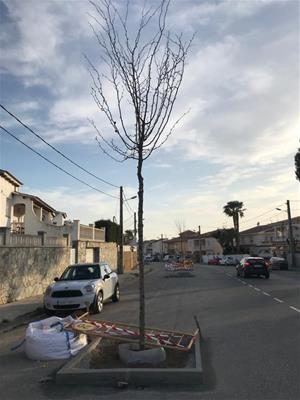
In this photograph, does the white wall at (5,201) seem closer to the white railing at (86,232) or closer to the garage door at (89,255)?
the white railing at (86,232)

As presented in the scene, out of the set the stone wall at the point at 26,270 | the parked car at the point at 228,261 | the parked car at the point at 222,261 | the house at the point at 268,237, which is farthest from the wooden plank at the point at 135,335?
the house at the point at 268,237

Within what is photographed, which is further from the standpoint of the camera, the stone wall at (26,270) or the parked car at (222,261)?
the parked car at (222,261)

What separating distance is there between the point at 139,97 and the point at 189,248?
131 m

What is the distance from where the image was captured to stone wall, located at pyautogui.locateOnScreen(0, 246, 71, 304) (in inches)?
674

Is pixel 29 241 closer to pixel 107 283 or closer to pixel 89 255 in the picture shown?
pixel 107 283

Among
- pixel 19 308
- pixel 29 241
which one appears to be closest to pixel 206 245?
pixel 29 241

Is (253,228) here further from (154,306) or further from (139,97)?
(139,97)

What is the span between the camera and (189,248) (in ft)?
452

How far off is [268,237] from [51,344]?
10360 centimetres

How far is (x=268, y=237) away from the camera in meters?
108

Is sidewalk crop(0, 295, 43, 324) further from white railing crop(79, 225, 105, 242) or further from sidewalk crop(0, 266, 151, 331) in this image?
white railing crop(79, 225, 105, 242)

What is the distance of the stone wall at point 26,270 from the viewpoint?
17.1m

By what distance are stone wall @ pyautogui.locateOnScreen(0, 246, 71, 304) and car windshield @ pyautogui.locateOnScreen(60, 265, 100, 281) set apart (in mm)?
2341

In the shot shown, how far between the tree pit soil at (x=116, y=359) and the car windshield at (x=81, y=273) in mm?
7618
